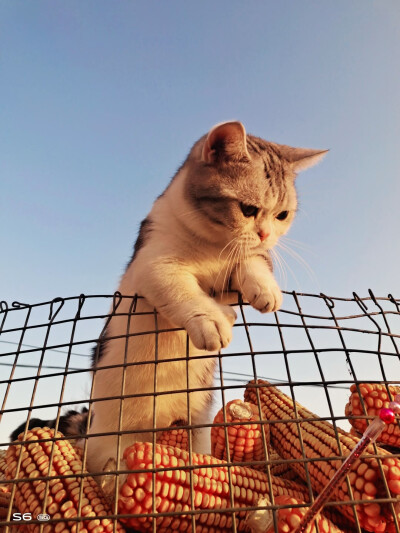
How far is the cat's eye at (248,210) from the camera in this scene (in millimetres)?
1984

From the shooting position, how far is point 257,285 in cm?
172

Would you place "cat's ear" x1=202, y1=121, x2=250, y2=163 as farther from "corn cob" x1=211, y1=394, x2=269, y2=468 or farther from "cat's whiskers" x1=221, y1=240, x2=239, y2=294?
"corn cob" x1=211, y1=394, x2=269, y2=468

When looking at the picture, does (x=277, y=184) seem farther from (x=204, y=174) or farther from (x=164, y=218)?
(x=164, y=218)

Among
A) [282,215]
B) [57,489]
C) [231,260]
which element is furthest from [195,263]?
[57,489]

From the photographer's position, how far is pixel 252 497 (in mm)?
1282

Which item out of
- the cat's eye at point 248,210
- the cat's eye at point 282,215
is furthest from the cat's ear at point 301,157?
the cat's eye at point 248,210

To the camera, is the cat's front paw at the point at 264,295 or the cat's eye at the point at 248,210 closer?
the cat's front paw at the point at 264,295

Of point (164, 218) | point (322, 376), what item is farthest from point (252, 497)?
point (164, 218)

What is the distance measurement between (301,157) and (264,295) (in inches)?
47.9

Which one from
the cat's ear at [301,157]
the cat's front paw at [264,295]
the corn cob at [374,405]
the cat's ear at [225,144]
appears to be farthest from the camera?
the cat's ear at [301,157]

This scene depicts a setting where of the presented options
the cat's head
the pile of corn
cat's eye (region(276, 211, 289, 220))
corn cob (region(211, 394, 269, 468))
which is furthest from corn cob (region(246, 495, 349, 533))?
cat's eye (region(276, 211, 289, 220))

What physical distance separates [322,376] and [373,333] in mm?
330

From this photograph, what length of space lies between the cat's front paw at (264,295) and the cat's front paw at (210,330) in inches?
7.1

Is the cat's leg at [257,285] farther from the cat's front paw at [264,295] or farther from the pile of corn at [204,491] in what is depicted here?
the pile of corn at [204,491]
